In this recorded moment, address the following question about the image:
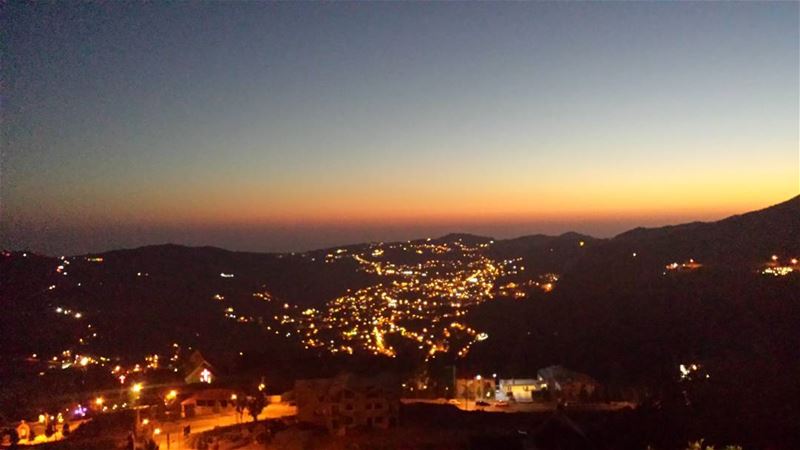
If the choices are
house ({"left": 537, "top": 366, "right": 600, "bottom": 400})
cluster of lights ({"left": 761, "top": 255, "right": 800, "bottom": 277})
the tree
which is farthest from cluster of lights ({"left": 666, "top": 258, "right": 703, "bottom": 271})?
the tree

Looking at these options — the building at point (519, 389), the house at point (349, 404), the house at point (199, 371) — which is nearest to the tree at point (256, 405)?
the house at point (349, 404)

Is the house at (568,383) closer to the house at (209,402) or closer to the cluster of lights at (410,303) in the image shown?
the cluster of lights at (410,303)

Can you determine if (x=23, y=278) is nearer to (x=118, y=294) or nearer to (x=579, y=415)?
(x=118, y=294)

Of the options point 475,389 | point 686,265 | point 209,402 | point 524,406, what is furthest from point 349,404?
point 686,265

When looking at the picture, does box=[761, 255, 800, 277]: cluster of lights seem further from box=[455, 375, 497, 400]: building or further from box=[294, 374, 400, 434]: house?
box=[294, 374, 400, 434]: house

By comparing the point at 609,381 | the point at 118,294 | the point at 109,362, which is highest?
the point at 118,294

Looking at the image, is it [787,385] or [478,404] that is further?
[478,404]

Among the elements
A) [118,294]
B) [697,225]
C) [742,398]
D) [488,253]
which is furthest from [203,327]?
→ [488,253]
